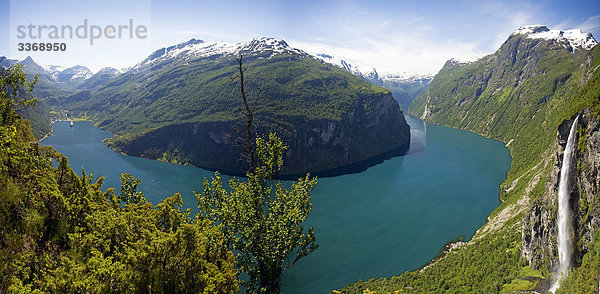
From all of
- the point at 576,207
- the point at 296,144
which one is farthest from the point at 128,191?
the point at 296,144

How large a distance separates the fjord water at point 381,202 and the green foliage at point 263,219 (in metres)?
36.6

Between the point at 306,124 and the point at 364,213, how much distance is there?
7810cm

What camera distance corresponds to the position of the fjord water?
2111 inches

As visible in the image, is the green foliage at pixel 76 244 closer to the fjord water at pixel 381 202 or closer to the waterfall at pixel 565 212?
the fjord water at pixel 381 202

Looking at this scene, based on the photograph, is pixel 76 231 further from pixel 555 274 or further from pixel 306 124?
pixel 306 124

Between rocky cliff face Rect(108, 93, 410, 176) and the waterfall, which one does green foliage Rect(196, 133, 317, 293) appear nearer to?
the waterfall

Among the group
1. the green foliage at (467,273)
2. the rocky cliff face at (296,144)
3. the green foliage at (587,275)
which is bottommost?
the green foliage at (467,273)

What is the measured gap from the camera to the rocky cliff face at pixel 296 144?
440 feet

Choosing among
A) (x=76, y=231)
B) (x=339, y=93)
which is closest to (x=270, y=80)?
(x=339, y=93)

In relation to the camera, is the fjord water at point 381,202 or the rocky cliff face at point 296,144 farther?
the rocky cliff face at point 296,144

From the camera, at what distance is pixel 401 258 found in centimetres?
5597

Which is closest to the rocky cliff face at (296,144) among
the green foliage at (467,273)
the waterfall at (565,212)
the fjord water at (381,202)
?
the fjord water at (381,202)

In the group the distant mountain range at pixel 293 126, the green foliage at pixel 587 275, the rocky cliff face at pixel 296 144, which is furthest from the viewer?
the distant mountain range at pixel 293 126

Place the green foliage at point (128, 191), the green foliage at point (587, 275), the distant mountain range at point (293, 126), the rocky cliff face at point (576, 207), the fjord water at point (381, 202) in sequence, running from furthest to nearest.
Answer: the distant mountain range at point (293, 126)
the fjord water at point (381, 202)
the rocky cliff face at point (576, 207)
the green foliage at point (587, 275)
the green foliage at point (128, 191)
